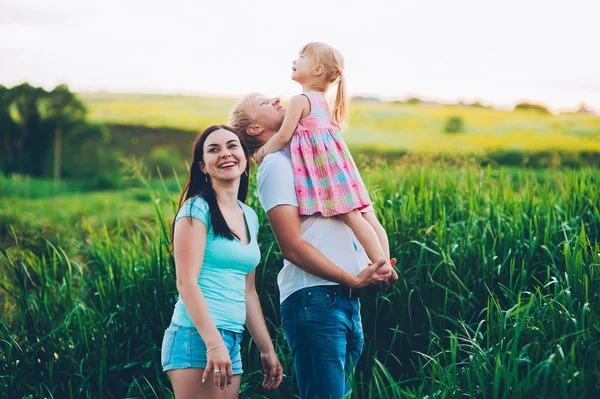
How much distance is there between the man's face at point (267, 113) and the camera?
9.69 feet

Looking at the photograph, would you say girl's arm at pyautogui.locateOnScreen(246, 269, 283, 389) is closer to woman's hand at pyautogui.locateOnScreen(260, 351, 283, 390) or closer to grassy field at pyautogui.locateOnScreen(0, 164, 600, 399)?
woman's hand at pyautogui.locateOnScreen(260, 351, 283, 390)

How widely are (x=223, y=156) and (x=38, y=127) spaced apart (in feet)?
58.9

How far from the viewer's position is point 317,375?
2.64 m

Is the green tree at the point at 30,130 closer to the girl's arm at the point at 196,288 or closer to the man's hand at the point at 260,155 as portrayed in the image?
the man's hand at the point at 260,155

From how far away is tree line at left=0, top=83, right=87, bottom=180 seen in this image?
1869 cm

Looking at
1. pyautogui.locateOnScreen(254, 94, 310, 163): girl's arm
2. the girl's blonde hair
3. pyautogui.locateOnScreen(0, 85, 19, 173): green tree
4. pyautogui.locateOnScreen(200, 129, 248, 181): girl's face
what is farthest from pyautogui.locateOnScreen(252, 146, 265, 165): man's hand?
pyautogui.locateOnScreen(0, 85, 19, 173): green tree

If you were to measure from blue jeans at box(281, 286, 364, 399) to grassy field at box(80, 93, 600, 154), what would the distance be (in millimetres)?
16680

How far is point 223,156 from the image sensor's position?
103 inches

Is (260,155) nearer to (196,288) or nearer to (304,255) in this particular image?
(304,255)

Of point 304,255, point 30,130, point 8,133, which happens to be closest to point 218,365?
point 304,255

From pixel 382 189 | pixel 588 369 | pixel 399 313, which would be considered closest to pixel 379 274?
pixel 588 369

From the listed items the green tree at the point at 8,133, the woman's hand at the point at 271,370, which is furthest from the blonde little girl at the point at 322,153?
the green tree at the point at 8,133

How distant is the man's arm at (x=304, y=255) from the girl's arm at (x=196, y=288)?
0.32m

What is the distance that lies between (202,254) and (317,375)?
24.3 inches
